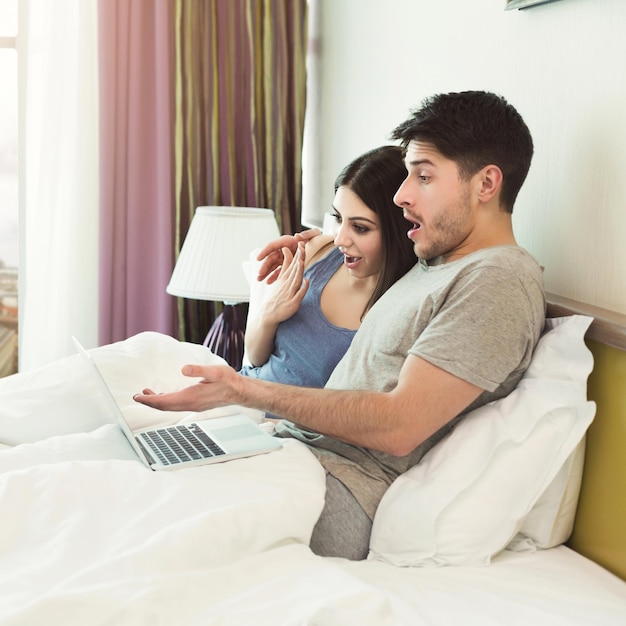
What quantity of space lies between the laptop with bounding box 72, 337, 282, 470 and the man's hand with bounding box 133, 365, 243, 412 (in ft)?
0.23

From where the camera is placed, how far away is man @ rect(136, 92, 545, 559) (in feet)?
3.92

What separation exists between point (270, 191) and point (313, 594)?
2.26 meters

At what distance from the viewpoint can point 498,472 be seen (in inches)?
46.8

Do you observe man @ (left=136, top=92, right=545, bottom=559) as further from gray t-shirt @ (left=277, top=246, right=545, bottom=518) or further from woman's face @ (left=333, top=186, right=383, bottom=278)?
woman's face @ (left=333, top=186, right=383, bottom=278)

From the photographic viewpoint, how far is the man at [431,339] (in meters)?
1.19

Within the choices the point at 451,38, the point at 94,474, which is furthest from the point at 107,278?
the point at 94,474

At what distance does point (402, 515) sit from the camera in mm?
1220

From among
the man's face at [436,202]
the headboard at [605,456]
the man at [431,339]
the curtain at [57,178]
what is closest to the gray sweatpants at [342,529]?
the man at [431,339]

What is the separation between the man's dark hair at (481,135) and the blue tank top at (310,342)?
0.50m

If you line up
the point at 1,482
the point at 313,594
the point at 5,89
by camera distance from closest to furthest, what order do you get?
the point at 313,594, the point at 1,482, the point at 5,89

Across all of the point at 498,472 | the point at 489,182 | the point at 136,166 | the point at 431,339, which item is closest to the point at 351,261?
the point at 489,182

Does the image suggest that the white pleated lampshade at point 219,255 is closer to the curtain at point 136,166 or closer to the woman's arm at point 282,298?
the curtain at point 136,166

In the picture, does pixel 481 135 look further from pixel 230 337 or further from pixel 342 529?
pixel 230 337

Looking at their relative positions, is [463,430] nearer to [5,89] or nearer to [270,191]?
[270,191]
